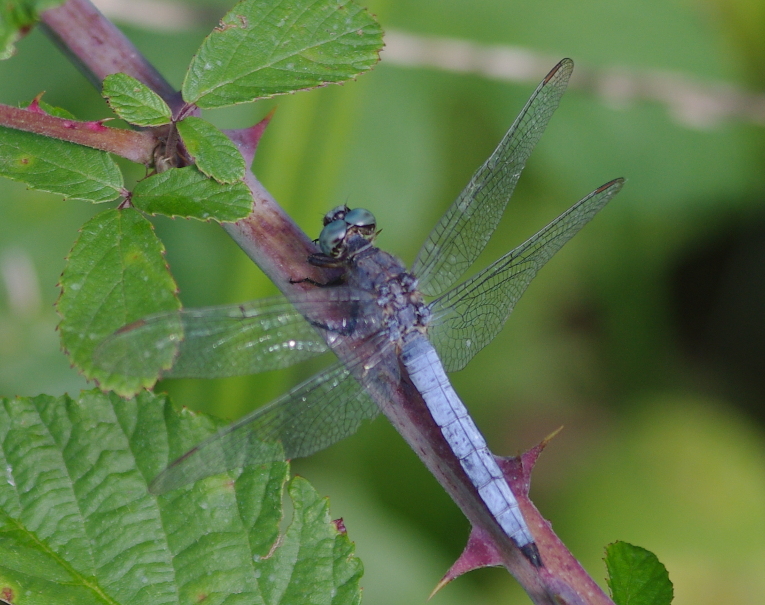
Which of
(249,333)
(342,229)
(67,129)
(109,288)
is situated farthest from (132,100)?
(342,229)

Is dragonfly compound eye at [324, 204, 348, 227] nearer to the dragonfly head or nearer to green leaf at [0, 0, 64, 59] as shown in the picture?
the dragonfly head

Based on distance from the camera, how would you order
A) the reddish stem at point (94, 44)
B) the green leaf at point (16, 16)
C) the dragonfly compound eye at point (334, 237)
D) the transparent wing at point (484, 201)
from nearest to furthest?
the green leaf at point (16, 16) < the reddish stem at point (94, 44) < the dragonfly compound eye at point (334, 237) < the transparent wing at point (484, 201)

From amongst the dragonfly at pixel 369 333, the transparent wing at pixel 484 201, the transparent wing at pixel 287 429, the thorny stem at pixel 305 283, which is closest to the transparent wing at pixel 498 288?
the dragonfly at pixel 369 333

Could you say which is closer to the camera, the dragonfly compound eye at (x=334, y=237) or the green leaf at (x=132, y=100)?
the green leaf at (x=132, y=100)

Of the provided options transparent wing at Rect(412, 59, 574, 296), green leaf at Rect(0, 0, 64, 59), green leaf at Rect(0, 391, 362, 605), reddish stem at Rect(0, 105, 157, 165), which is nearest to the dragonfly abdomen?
transparent wing at Rect(412, 59, 574, 296)

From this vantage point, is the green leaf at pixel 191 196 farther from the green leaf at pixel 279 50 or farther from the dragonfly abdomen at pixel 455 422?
the dragonfly abdomen at pixel 455 422

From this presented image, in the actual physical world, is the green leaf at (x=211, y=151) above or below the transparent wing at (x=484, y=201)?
below

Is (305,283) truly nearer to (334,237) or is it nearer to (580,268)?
(334,237)

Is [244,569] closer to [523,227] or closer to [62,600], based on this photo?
[62,600]
